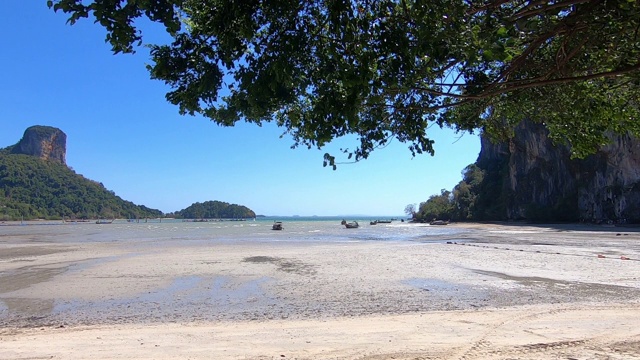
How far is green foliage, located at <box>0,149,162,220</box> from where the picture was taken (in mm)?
154625

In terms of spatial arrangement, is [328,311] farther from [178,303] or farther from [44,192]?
[44,192]

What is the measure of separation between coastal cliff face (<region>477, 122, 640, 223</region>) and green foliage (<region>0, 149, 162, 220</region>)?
161 meters

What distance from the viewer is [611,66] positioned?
5645 mm

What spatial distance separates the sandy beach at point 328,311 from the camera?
6.26 metres

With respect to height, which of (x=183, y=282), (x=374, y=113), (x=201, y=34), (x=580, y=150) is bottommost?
(x=183, y=282)

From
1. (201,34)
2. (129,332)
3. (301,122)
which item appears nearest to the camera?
(201,34)

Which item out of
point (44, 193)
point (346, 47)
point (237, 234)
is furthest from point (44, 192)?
point (346, 47)

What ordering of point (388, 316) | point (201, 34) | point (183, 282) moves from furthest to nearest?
point (183, 282)
point (388, 316)
point (201, 34)

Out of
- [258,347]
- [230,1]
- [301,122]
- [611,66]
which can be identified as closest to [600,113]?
[611,66]

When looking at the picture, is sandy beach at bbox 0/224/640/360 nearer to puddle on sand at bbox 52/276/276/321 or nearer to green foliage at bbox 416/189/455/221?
puddle on sand at bbox 52/276/276/321

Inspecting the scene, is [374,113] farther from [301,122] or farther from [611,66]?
[611,66]

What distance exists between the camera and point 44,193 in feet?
551

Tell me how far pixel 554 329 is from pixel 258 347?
503 cm

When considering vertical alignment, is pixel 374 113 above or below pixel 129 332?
above
